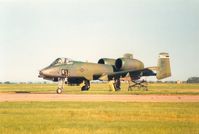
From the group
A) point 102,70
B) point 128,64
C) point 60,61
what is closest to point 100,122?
point 60,61

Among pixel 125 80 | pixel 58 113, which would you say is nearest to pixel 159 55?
pixel 125 80

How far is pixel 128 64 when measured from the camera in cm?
5909


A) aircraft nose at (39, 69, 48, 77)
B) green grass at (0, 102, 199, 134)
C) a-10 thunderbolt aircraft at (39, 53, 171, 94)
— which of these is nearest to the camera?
green grass at (0, 102, 199, 134)

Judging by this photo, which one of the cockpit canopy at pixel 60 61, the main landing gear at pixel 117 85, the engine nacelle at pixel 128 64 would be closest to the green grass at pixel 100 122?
the cockpit canopy at pixel 60 61

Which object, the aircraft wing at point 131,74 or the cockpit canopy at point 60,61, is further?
the aircraft wing at point 131,74

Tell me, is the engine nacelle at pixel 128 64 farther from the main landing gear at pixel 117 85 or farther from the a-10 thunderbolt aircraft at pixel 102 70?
the main landing gear at pixel 117 85

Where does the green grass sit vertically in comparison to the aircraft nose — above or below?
below

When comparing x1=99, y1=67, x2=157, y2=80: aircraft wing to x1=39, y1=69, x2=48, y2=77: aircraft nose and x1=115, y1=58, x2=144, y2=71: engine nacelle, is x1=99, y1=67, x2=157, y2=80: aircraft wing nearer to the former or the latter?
x1=115, y1=58, x2=144, y2=71: engine nacelle

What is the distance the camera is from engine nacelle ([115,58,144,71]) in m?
58.8

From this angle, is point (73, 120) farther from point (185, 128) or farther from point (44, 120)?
point (185, 128)

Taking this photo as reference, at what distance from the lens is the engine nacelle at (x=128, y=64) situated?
58.8 metres

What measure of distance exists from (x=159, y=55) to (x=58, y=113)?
43974 mm

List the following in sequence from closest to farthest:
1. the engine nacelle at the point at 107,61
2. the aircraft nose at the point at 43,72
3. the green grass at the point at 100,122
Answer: the green grass at the point at 100,122 < the aircraft nose at the point at 43,72 < the engine nacelle at the point at 107,61


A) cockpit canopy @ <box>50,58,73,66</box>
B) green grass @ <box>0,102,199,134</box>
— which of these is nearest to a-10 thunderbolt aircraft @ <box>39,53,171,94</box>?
cockpit canopy @ <box>50,58,73,66</box>
